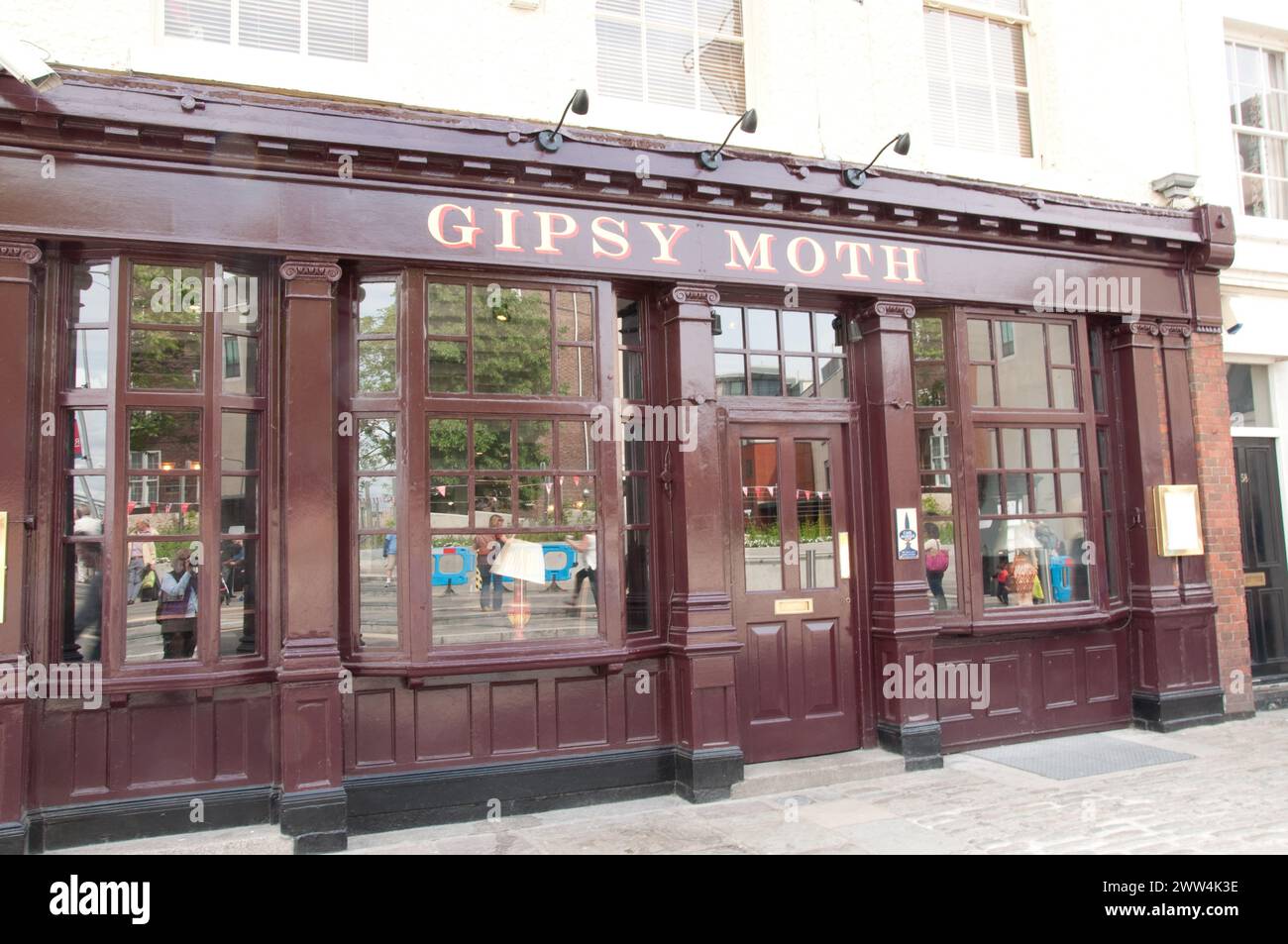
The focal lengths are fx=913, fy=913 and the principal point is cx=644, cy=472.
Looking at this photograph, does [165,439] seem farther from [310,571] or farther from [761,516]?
[761,516]

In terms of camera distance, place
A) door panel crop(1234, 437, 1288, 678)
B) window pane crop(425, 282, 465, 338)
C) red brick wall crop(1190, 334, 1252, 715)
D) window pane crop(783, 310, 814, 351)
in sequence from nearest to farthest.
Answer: window pane crop(425, 282, 465, 338), window pane crop(783, 310, 814, 351), red brick wall crop(1190, 334, 1252, 715), door panel crop(1234, 437, 1288, 678)

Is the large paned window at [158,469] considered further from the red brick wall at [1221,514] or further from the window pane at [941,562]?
the red brick wall at [1221,514]

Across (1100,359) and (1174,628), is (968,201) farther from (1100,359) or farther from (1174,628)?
(1174,628)

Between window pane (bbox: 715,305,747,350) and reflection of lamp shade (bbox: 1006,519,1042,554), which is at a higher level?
window pane (bbox: 715,305,747,350)

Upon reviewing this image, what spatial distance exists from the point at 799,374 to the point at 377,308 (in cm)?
319

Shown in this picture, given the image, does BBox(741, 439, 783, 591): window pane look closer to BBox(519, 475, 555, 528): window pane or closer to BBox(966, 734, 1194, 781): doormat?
BBox(519, 475, 555, 528): window pane

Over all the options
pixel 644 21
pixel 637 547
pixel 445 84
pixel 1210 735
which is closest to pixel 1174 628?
pixel 1210 735

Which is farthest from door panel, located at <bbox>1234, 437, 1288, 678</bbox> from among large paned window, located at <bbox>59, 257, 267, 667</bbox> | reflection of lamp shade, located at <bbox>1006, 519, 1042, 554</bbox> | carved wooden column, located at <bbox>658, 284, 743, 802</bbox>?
large paned window, located at <bbox>59, 257, 267, 667</bbox>

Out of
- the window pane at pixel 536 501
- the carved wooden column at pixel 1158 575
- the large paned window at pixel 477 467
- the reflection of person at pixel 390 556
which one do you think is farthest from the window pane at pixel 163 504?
the carved wooden column at pixel 1158 575

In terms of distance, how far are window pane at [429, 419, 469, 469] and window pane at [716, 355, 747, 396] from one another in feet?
6.52

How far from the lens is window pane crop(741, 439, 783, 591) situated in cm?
689

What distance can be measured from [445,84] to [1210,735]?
791 cm

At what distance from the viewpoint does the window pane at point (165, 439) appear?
5504mm

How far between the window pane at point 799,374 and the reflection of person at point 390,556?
125 inches
